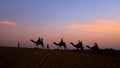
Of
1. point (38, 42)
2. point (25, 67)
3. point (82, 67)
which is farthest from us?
point (38, 42)

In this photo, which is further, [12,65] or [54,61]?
[54,61]

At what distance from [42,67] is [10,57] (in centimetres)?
835

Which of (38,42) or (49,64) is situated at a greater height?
(38,42)

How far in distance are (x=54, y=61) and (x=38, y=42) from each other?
58.7 ft

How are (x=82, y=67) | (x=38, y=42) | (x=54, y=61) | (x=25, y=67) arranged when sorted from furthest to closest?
(x=38, y=42), (x=54, y=61), (x=82, y=67), (x=25, y=67)

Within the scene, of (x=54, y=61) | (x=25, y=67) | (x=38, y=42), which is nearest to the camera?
(x=25, y=67)

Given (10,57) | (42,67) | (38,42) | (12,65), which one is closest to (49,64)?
(42,67)

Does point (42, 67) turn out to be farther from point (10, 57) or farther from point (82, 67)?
point (10, 57)

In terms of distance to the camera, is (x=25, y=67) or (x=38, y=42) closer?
(x=25, y=67)

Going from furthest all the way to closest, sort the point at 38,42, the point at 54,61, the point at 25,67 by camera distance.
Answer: the point at 38,42 → the point at 54,61 → the point at 25,67

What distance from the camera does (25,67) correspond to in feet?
110

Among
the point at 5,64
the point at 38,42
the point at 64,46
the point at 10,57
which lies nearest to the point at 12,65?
the point at 5,64

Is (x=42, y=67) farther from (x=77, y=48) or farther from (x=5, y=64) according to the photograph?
(x=77, y=48)

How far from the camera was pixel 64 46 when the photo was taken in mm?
59188
